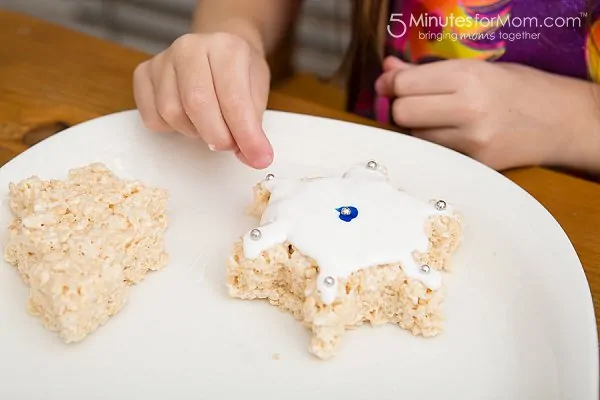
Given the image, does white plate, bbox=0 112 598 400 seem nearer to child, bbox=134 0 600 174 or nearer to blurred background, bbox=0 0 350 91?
child, bbox=134 0 600 174

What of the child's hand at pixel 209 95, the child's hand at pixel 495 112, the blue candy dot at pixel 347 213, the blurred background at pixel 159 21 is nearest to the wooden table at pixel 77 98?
the child's hand at pixel 495 112

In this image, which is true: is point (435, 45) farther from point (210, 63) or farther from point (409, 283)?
point (409, 283)

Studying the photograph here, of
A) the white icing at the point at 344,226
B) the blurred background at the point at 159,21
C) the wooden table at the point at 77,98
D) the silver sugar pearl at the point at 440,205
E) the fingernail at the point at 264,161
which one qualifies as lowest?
the blurred background at the point at 159,21

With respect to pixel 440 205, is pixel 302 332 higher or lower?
lower

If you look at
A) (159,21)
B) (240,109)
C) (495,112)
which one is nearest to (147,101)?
(240,109)

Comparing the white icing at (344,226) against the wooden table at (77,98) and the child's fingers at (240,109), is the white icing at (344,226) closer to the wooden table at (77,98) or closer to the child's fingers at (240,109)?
the child's fingers at (240,109)

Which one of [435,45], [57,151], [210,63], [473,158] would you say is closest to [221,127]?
[210,63]

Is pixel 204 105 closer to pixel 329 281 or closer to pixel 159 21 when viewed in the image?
pixel 329 281
